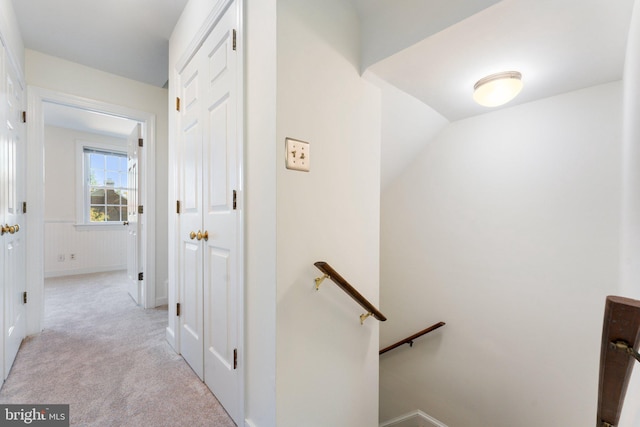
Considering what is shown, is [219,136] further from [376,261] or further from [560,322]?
[560,322]

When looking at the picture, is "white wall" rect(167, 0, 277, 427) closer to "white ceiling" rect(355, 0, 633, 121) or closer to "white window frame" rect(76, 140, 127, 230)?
"white ceiling" rect(355, 0, 633, 121)

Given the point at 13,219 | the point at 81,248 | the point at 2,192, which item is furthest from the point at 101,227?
the point at 2,192

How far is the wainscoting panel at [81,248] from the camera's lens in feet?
14.0

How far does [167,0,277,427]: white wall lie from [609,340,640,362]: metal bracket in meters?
0.96

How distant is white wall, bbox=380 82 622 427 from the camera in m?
1.63

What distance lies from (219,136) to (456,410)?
2.83 metres

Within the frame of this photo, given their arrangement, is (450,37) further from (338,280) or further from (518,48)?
(338,280)

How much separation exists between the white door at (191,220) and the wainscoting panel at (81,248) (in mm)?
3884

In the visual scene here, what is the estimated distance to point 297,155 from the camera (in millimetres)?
1119

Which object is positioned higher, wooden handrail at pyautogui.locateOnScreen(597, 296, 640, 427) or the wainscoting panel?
wooden handrail at pyautogui.locateOnScreen(597, 296, 640, 427)

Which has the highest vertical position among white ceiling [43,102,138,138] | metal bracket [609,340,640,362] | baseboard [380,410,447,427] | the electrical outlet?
white ceiling [43,102,138,138]

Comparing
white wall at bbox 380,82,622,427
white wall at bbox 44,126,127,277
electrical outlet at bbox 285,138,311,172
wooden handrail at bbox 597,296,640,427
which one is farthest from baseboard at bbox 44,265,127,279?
wooden handrail at bbox 597,296,640,427

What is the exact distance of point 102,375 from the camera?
171 cm

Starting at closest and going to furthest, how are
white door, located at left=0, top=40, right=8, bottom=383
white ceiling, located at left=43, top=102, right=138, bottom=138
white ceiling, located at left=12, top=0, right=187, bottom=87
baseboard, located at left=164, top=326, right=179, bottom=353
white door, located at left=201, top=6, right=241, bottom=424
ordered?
white door, located at left=201, top=6, right=241, bottom=424 < white door, located at left=0, top=40, right=8, bottom=383 < white ceiling, located at left=12, top=0, right=187, bottom=87 < baseboard, located at left=164, top=326, right=179, bottom=353 < white ceiling, located at left=43, top=102, right=138, bottom=138
